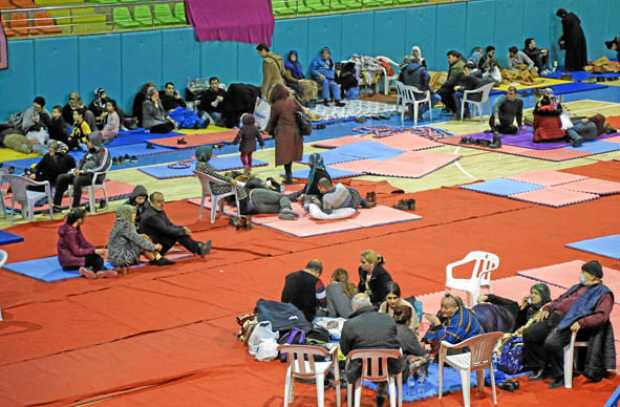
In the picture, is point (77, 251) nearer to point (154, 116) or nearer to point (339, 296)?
point (339, 296)

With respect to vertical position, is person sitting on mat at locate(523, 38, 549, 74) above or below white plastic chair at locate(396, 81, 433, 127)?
above

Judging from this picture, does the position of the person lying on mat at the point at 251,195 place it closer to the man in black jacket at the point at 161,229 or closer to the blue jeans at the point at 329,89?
the man in black jacket at the point at 161,229

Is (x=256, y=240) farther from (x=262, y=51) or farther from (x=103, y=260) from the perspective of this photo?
(x=262, y=51)

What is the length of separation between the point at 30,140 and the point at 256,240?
6948 mm

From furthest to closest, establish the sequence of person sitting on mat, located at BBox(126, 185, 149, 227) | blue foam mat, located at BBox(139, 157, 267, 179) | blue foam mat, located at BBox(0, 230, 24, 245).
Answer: blue foam mat, located at BBox(139, 157, 267, 179)
blue foam mat, located at BBox(0, 230, 24, 245)
person sitting on mat, located at BBox(126, 185, 149, 227)

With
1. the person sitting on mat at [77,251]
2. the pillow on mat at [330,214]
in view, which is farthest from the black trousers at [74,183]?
the pillow on mat at [330,214]

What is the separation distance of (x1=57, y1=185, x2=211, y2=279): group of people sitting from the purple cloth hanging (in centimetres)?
1081

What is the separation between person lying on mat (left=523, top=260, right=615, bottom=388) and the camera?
36.8 ft

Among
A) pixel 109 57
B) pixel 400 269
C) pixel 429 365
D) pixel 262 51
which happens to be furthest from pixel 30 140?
pixel 429 365

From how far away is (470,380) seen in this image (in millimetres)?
11281

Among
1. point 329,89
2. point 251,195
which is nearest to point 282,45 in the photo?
point 329,89

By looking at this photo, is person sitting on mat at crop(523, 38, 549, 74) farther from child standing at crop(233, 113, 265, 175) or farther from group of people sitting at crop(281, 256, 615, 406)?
group of people sitting at crop(281, 256, 615, 406)

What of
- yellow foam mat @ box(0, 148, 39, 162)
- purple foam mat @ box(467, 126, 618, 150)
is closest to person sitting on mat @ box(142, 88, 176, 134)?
yellow foam mat @ box(0, 148, 39, 162)

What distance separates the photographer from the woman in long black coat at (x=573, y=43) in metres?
32.6
